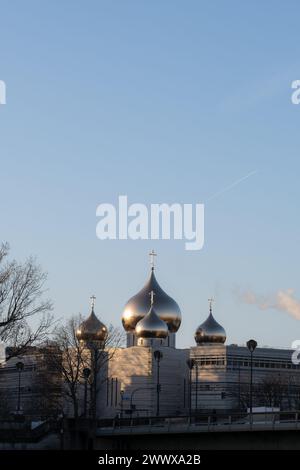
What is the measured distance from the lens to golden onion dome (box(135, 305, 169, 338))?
153 metres

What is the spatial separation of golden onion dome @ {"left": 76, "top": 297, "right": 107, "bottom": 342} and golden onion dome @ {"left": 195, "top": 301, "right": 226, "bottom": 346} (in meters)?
16.0

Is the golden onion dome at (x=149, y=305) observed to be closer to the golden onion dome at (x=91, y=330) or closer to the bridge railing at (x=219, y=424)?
the golden onion dome at (x=91, y=330)

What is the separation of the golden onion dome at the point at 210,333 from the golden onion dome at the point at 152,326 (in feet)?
43.1

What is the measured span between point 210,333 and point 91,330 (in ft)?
64.0

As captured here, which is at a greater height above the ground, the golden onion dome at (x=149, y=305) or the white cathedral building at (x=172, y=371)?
the golden onion dome at (x=149, y=305)

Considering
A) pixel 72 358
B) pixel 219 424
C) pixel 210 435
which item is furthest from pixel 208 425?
pixel 72 358

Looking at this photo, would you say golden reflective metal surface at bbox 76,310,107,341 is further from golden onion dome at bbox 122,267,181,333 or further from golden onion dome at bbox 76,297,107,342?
golden onion dome at bbox 122,267,181,333

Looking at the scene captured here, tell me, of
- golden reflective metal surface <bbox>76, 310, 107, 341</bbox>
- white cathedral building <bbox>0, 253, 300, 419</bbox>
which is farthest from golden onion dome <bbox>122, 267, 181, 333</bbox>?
golden reflective metal surface <bbox>76, 310, 107, 341</bbox>

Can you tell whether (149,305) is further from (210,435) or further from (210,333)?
(210,435)

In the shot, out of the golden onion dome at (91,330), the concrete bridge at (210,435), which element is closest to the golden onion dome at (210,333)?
the golden onion dome at (91,330)

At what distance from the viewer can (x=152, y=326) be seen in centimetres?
15325

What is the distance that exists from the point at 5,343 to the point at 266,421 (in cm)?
1989

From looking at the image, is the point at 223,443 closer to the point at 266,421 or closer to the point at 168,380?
the point at 266,421

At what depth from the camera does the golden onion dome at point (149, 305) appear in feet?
509
